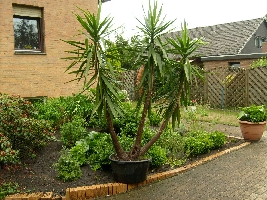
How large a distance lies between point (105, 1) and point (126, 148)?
10.5 m

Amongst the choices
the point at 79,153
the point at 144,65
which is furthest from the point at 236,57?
the point at 79,153

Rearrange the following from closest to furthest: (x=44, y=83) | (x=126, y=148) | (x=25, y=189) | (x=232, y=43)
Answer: (x=25, y=189) → (x=126, y=148) → (x=44, y=83) → (x=232, y=43)

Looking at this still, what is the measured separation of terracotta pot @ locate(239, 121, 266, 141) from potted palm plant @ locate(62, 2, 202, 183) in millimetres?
3161

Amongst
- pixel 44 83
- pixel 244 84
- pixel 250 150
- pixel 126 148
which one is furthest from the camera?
pixel 244 84

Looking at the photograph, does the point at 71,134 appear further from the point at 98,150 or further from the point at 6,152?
the point at 6,152

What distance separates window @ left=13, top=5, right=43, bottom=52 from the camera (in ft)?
32.6

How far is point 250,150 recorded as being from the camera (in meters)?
6.57

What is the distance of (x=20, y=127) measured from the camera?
476 centimetres

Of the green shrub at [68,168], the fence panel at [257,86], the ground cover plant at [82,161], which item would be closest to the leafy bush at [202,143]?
the ground cover plant at [82,161]

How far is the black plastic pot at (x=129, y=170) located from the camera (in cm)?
440

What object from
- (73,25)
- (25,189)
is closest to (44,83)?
(73,25)

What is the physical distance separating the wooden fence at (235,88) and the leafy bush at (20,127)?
7.94m

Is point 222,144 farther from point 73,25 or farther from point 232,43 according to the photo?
point 232,43

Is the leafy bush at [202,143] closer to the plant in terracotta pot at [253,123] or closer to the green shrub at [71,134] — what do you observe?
the plant in terracotta pot at [253,123]
